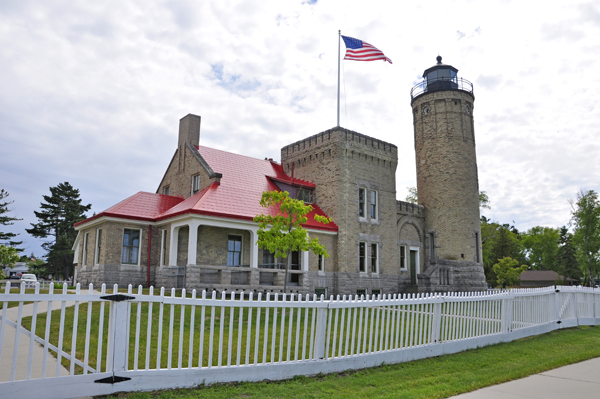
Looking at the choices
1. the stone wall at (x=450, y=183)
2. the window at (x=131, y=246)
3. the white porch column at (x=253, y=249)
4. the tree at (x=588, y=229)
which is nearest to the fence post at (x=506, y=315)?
the white porch column at (x=253, y=249)

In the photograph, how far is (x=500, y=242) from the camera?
197 ft

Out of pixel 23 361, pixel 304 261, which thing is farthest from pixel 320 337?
pixel 304 261

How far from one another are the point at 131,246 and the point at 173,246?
2236 mm

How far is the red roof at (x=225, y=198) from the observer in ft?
66.1

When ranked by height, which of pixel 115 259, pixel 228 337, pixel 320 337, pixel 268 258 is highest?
pixel 268 258

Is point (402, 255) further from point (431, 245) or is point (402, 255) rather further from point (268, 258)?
point (268, 258)

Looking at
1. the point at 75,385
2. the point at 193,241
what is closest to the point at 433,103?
the point at 193,241

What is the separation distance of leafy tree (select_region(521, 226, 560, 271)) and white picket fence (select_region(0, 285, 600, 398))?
6938 centimetres

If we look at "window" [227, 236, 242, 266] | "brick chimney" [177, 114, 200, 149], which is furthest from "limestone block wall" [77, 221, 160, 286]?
"brick chimney" [177, 114, 200, 149]

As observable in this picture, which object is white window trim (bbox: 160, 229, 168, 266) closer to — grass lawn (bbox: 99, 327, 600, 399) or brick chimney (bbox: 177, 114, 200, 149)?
brick chimney (bbox: 177, 114, 200, 149)

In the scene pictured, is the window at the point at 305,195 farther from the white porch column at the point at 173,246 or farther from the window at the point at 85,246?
the window at the point at 85,246

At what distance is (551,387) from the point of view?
6.98m

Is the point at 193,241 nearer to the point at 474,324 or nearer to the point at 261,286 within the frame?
the point at 261,286

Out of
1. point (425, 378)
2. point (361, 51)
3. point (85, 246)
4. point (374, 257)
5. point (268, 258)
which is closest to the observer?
point (425, 378)
